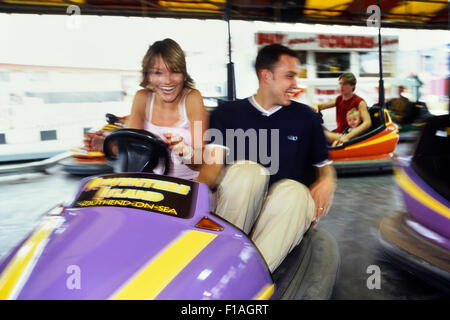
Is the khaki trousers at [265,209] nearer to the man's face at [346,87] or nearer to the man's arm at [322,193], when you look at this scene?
the man's arm at [322,193]

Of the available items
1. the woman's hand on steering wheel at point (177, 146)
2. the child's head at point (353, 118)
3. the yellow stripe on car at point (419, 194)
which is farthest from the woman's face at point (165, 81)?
the child's head at point (353, 118)

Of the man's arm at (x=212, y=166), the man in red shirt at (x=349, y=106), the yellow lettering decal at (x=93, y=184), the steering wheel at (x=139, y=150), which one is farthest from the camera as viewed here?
the man in red shirt at (x=349, y=106)

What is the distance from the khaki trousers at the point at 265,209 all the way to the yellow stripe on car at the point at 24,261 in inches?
16.4

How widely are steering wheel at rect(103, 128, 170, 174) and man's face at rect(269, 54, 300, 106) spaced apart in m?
0.44

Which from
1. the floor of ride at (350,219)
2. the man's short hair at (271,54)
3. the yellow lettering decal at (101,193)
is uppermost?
the man's short hair at (271,54)

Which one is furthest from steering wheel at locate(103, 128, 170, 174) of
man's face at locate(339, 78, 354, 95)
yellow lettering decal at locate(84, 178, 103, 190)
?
man's face at locate(339, 78, 354, 95)

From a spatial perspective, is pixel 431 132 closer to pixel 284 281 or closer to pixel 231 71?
pixel 284 281

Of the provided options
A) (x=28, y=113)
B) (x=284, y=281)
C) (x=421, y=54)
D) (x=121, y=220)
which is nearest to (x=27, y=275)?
(x=121, y=220)

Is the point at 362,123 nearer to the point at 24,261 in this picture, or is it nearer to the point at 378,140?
the point at 378,140

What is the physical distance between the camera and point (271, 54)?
1.37 m

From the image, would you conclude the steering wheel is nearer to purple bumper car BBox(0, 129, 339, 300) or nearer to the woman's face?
purple bumper car BBox(0, 129, 339, 300)

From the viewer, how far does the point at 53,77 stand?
4445mm

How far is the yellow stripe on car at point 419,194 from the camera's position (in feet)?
4.76

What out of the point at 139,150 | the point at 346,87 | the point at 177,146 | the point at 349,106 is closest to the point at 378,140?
the point at 349,106
